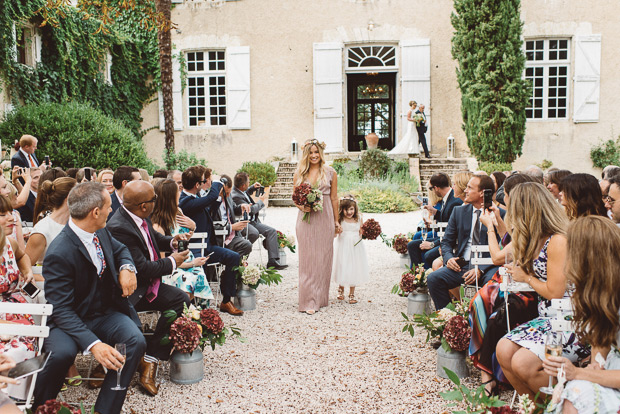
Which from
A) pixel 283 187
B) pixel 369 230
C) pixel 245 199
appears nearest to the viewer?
pixel 369 230

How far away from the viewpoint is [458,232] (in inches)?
193

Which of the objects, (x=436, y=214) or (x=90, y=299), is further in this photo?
(x=436, y=214)

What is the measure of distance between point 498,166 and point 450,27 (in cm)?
474

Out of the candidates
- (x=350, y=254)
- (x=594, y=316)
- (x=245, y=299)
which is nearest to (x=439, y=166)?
(x=350, y=254)

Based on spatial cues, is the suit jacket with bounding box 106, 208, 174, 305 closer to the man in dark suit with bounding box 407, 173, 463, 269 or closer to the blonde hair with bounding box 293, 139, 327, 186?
the blonde hair with bounding box 293, 139, 327, 186

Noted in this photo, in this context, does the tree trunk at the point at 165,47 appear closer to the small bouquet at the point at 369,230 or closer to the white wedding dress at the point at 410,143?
the white wedding dress at the point at 410,143

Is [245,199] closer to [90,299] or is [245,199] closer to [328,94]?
[90,299]

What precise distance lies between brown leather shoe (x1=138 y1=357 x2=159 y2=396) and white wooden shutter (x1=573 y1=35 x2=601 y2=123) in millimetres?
15725

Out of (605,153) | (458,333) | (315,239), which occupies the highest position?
(605,153)

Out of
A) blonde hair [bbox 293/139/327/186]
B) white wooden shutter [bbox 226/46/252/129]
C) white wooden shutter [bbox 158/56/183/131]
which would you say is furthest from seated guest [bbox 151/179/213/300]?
white wooden shutter [bbox 158/56/183/131]

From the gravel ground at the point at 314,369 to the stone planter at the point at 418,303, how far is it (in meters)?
0.19

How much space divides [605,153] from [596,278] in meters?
15.7

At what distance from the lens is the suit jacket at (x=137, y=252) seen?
3805 millimetres

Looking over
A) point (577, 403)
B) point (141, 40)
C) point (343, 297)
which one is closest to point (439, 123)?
point (141, 40)
